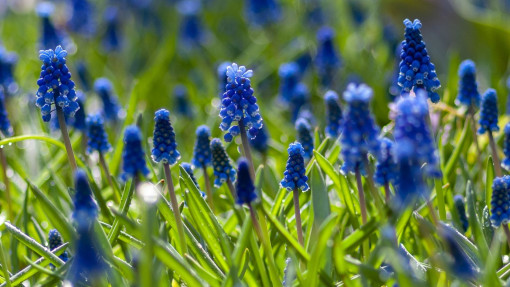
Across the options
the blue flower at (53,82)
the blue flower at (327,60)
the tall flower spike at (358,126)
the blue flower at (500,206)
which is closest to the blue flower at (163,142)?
the blue flower at (53,82)

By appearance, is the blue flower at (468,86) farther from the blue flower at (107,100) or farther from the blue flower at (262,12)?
the blue flower at (262,12)

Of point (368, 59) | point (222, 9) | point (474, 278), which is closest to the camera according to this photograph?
point (474, 278)

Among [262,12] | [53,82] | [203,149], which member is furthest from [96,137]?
[262,12]

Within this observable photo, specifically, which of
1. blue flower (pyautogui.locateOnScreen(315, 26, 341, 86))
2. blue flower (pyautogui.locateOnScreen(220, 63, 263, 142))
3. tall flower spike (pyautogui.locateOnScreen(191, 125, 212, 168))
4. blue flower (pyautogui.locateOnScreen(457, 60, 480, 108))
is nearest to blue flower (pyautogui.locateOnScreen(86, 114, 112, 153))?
tall flower spike (pyautogui.locateOnScreen(191, 125, 212, 168))

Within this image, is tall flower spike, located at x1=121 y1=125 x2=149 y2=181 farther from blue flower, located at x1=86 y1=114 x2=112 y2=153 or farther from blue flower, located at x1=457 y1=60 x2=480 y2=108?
blue flower, located at x1=457 y1=60 x2=480 y2=108

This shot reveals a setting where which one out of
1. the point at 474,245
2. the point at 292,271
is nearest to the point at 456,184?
the point at 474,245

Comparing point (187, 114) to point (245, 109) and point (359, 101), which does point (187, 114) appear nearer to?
point (245, 109)

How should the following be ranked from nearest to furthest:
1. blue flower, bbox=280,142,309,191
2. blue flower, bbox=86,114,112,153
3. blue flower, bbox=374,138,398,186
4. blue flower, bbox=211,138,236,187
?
blue flower, bbox=374,138,398,186 < blue flower, bbox=280,142,309,191 < blue flower, bbox=211,138,236,187 < blue flower, bbox=86,114,112,153

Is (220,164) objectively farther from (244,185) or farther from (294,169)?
(244,185)
